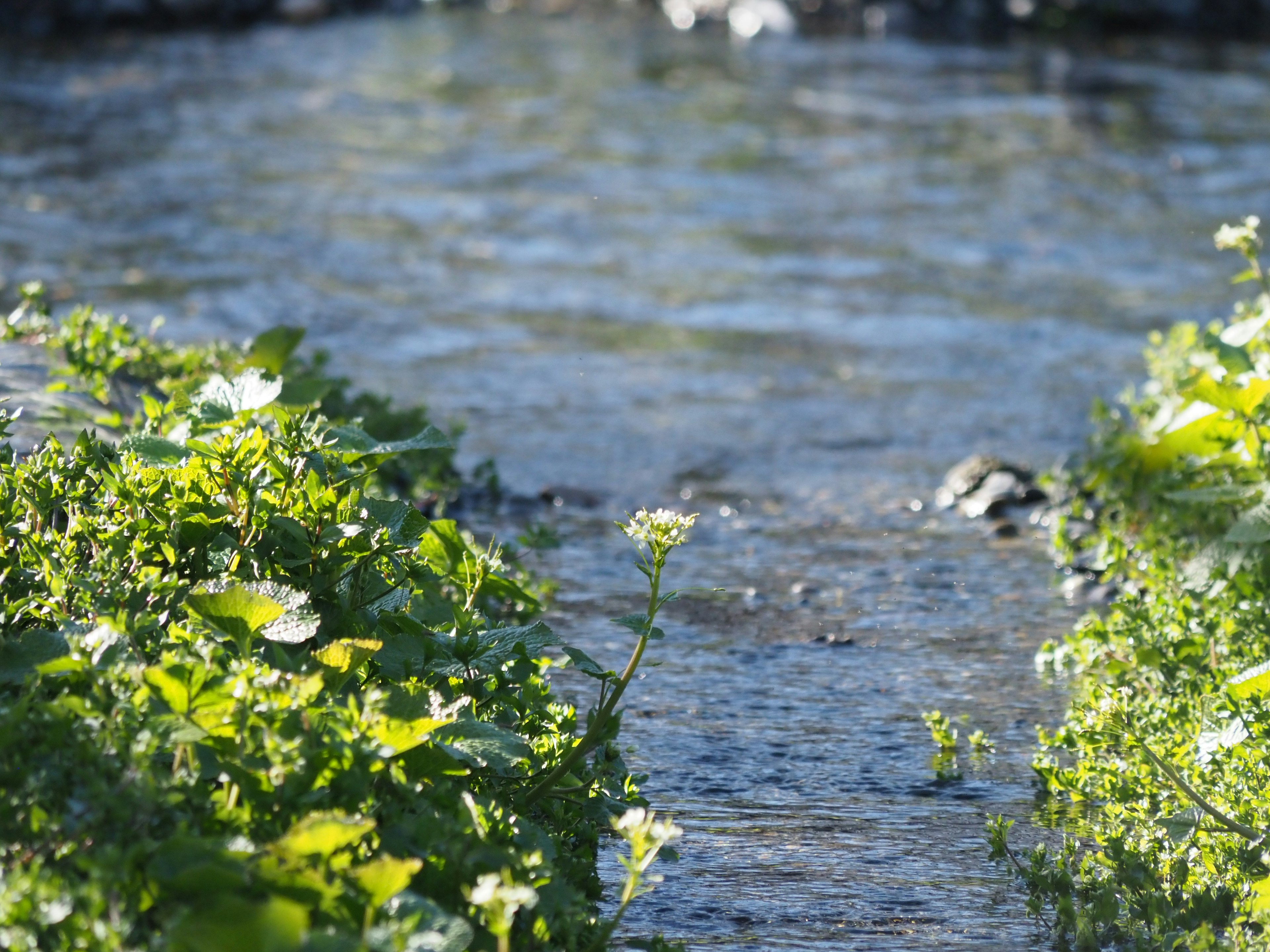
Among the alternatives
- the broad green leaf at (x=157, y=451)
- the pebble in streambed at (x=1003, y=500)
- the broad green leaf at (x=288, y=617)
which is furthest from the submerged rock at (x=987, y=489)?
the broad green leaf at (x=288, y=617)

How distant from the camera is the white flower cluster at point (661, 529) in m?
2.45

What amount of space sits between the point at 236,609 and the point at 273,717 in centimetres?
33

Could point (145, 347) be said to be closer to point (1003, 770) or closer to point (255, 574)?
point (255, 574)

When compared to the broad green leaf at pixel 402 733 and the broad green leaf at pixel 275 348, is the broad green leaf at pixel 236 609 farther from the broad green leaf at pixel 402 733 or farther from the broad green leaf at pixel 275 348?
the broad green leaf at pixel 275 348

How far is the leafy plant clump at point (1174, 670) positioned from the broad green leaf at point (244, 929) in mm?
1420

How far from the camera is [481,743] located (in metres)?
2.36

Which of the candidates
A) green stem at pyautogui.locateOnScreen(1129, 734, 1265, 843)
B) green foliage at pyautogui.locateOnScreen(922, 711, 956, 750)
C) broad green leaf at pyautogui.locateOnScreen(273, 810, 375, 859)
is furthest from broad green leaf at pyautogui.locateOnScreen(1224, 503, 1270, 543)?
broad green leaf at pyautogui.locateOnScreen(273, 810, 375, 859)

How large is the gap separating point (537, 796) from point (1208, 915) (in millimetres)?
1163

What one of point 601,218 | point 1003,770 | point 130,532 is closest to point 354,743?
point 130,532

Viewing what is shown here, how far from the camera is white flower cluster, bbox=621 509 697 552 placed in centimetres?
245

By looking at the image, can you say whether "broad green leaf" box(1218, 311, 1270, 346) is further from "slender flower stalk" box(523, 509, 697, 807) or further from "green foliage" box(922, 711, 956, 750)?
"slender flower stalk" box(523, 509, 697, 807)

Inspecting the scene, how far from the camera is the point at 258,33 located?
19.3 metres

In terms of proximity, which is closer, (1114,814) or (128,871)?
(128,871)

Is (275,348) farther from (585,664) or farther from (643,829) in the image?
(643,829)
